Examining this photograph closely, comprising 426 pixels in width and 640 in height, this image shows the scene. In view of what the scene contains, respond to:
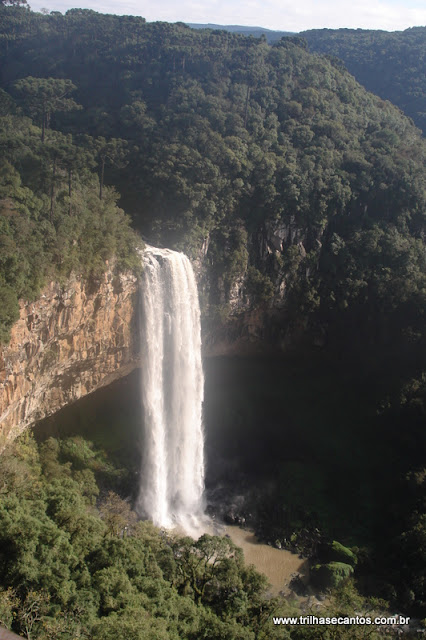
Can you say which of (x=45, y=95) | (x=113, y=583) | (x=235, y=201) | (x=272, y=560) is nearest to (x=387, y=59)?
(x=235, y=201)

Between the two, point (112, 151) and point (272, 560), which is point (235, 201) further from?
point (272, 560)

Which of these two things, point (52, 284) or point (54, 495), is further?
point (52, 284)

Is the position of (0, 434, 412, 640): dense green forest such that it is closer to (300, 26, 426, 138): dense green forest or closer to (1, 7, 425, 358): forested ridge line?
(1, 7, 425, 358): forested ridge line

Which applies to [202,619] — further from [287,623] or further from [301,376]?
[301,376]

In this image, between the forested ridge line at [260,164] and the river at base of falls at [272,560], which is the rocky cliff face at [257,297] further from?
the river at base of falls at [272,560]

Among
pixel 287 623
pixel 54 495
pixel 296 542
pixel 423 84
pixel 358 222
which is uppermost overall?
pixel 423 84

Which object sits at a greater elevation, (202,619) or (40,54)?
(40,54)

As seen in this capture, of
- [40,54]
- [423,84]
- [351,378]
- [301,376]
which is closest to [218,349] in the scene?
[301,376]

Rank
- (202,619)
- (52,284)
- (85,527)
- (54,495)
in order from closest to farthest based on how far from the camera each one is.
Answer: (202,619) < (85,527) < (54,495) < (52,284)

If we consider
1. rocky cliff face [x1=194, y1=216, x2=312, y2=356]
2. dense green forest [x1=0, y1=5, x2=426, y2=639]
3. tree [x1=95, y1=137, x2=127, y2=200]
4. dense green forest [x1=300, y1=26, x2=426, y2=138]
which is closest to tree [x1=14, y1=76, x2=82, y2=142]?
dense green forest [x1=0, y1=5, x2=426, y2=639]

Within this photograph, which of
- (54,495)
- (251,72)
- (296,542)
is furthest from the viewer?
(251,72)
